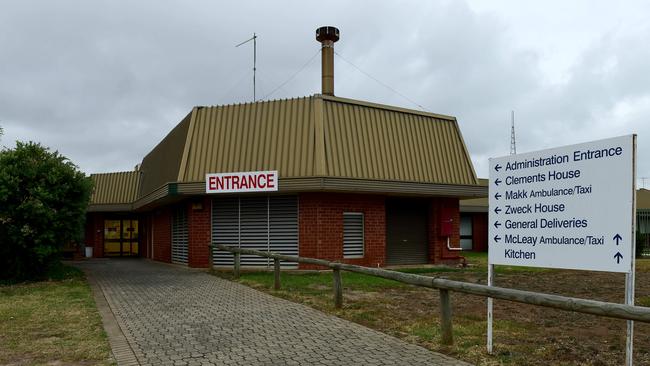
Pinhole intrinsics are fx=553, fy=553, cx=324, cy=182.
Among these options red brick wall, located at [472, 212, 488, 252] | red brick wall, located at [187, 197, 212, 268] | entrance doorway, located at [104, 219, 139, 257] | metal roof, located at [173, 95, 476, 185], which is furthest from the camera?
red brick wall, located at [472, 212, 488, 252]

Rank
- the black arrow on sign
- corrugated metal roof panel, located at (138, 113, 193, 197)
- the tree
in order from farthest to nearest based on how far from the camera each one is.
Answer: corrugated metal roof panel, located at (138, 113, 193, 197) < the tree < the black arrow on sign

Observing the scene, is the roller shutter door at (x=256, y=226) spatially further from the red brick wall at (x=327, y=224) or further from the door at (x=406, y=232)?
the door at (x=406, y=232)

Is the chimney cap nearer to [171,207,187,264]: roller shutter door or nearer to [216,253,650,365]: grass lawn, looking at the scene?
[171,207,187,264]: roller shutter door

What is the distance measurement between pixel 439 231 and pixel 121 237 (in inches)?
715

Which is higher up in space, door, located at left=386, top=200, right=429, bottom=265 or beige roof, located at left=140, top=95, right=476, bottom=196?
beige roof, located at left=140, top=95, right=476, bottom=196

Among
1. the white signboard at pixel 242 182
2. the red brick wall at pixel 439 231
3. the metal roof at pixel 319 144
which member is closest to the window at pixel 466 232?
the red brick wall at pixel 439 231

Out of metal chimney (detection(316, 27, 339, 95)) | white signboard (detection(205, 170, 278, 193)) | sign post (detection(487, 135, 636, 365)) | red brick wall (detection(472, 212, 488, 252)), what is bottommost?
red brick wall (detection(472, 212, 488, 252))

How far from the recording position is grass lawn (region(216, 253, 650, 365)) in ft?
21.0

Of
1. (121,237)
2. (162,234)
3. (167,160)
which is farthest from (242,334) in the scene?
(121,237)

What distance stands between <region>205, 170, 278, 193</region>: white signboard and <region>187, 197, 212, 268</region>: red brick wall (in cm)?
147

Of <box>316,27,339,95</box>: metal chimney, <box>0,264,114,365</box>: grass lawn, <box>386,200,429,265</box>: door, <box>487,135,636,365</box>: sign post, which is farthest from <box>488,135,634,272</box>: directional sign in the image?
<box>316,27,339,95</box>: metal chimney

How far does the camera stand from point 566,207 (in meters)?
6.00

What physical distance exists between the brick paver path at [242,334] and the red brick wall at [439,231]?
10.0 m

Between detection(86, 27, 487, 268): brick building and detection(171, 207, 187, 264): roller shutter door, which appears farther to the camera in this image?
detection(171, 207, 187, 264): roller shutter door
